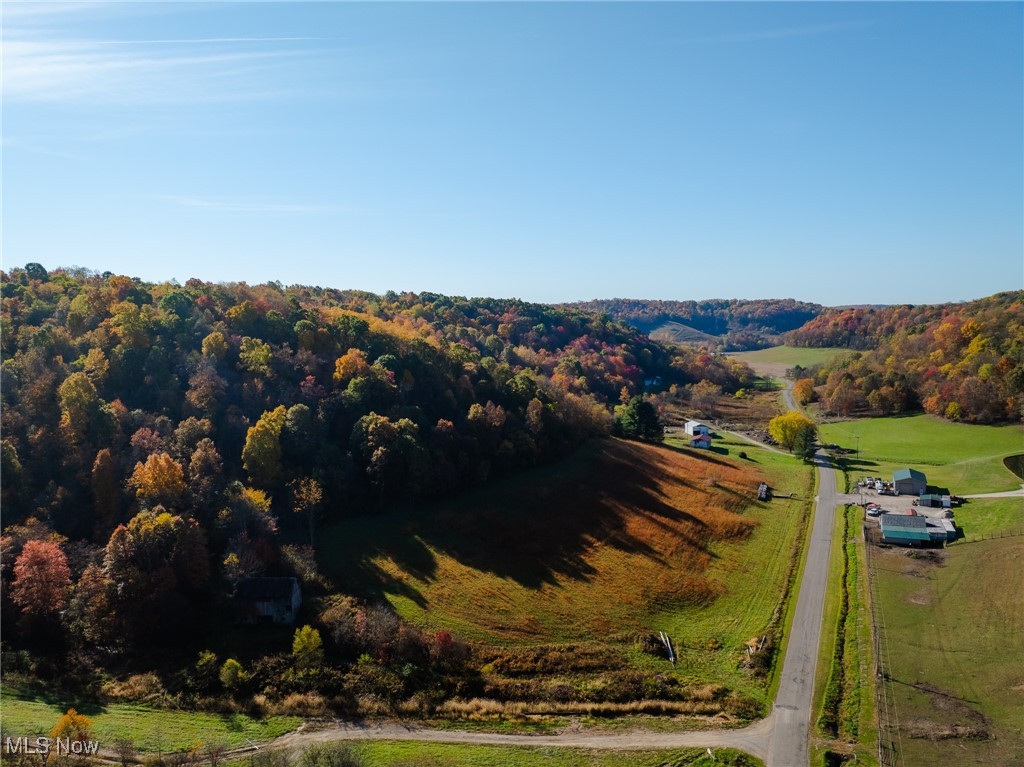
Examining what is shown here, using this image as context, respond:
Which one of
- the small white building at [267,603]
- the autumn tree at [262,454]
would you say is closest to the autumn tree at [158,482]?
the autumn tree at [262,454]

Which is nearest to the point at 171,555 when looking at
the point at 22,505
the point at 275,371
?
the point at 22,505

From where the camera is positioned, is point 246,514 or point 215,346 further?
point 215,346

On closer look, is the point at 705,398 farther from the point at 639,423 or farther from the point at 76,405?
the point at 76,405

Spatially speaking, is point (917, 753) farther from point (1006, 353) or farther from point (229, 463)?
point (1006, 353)

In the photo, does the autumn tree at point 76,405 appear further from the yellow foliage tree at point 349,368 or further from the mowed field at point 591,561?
the yellow foliage tree at point 349,368

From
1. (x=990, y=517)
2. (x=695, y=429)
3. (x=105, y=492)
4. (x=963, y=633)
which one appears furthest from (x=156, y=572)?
(x=695, y=429)
